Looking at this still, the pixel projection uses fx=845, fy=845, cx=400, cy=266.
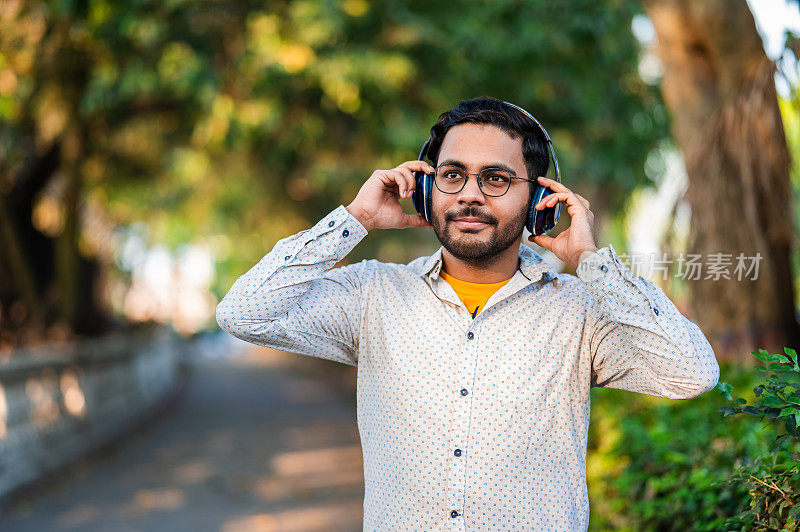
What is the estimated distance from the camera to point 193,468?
1010cm

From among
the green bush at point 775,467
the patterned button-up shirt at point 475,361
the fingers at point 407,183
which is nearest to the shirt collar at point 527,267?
the patterned button-up shirt at point 475,361

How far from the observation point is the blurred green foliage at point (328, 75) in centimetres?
927

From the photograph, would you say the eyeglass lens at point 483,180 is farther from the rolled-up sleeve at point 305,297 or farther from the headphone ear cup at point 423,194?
the rolled-up sleeve at point 305,297

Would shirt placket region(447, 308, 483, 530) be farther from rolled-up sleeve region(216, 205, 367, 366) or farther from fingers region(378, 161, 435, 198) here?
fingers region(378, 161, 435, 198)

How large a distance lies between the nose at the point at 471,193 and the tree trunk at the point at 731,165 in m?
3.40

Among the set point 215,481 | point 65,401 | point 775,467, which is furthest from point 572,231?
point 65,401

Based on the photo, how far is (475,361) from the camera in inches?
100

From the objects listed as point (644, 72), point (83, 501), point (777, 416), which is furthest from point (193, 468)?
point (644, 72)

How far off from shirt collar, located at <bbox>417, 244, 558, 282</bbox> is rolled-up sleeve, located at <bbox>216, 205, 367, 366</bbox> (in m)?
0.23

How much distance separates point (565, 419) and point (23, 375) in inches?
324

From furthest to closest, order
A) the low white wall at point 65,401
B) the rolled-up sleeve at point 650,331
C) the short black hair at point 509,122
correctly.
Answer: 1. the low white wall at point 65,401
2. the short black hair at point 509,122
3. the rolled-up sleeve at point 650,331

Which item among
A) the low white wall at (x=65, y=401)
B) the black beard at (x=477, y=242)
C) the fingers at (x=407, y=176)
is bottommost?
the low white wall at (x=65, y=401)

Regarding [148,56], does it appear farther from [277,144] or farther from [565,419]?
[565,419]

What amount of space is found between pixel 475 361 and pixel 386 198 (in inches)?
27.5
